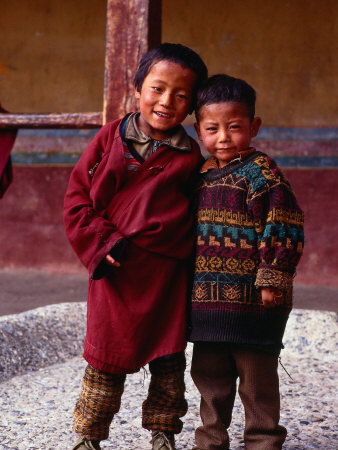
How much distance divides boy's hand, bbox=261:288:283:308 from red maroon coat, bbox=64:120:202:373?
0.25m

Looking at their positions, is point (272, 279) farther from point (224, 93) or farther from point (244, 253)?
point (224, 93)

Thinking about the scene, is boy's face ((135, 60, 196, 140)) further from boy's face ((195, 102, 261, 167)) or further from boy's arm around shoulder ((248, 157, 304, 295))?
boy's arm around shoulder ((248, 157, 304, 295))

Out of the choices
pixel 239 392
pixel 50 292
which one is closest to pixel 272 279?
pixel 239 392

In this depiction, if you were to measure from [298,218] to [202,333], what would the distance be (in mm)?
412

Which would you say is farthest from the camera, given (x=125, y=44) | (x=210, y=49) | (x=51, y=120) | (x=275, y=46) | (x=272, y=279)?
(x=210, y=49)

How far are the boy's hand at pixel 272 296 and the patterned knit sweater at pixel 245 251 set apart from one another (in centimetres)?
2

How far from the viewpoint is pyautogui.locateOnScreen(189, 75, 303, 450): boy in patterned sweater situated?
5.35 ft

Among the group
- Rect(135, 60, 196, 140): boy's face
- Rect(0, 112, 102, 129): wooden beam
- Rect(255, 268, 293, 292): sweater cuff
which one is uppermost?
Rect(0, 112, 102, 129): wooden beam

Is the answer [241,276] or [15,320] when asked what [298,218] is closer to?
[241,276]

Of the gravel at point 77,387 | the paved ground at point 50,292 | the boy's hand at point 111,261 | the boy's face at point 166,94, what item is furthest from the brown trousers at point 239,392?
the paved ground at point 50,292

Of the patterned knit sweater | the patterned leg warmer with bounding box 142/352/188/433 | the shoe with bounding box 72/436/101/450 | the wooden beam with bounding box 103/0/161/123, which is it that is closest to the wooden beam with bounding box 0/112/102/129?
the wooden beam with bounding box 103/0/161/123

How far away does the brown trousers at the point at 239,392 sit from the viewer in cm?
170

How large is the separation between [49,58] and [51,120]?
2.82 meters

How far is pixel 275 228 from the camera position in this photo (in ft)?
5.28
